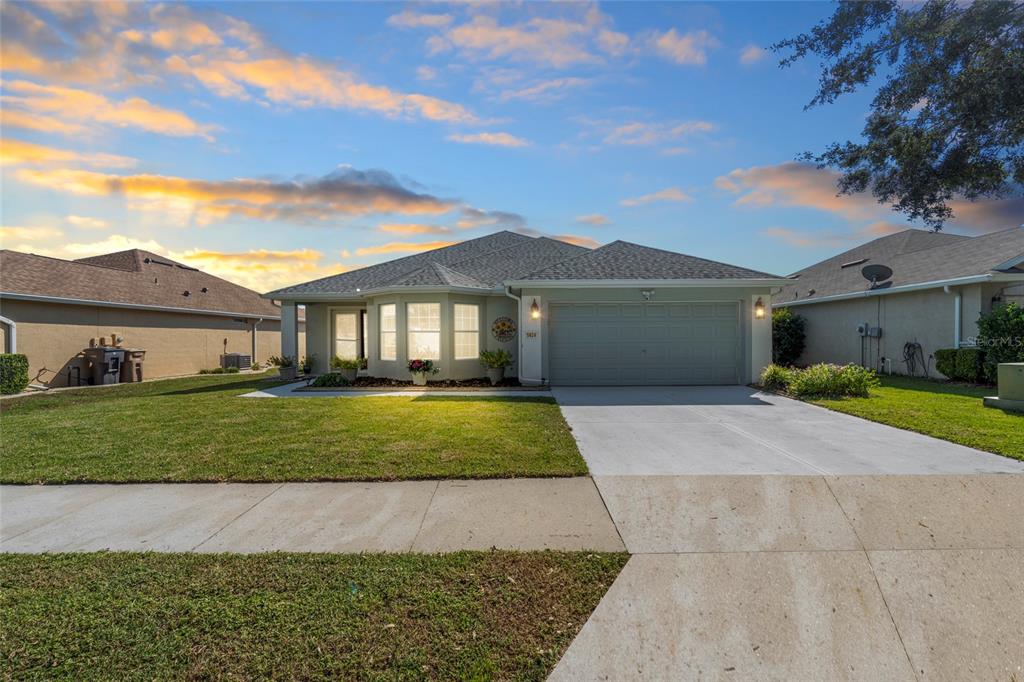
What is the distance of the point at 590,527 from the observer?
11.9ft

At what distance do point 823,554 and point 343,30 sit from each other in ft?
32.9

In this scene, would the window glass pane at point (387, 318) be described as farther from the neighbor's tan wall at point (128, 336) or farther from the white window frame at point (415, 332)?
the neighbor's tan wall at point (128, 336)

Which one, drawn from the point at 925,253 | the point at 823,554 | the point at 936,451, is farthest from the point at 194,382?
the point at 925,253

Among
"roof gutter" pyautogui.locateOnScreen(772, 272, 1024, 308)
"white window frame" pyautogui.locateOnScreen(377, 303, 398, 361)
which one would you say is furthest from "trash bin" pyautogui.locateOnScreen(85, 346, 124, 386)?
"roof gutter" pyautogui.locateOnScreen(772, 272, 1024, 308)

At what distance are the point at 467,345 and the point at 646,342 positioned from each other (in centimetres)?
475

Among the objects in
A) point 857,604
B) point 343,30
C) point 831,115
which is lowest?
point 857,604

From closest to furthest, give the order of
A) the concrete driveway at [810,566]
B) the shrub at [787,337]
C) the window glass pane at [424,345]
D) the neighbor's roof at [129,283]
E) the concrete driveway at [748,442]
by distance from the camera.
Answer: the concrete driveway at [810,566]
the concrete driveway at [748,442]
the window glass pane at [424,345]
the neighbor's roof at [129,283]
the shrub at [787,337]

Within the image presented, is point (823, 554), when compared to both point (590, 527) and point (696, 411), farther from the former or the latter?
point (696, 411)

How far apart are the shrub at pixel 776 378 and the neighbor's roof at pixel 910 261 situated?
2222 mm

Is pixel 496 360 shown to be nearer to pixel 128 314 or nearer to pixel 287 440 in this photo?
pixel 287 440

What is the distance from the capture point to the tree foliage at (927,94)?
20.6ft

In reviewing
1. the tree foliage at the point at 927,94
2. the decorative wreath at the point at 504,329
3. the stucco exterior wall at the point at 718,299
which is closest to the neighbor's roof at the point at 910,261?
the stucco exterior wall at the point at 718,299

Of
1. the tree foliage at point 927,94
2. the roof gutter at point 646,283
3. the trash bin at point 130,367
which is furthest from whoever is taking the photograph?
the trash bin at point 130,367

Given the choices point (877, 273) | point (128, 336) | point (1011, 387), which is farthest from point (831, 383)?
point (128, 336)
